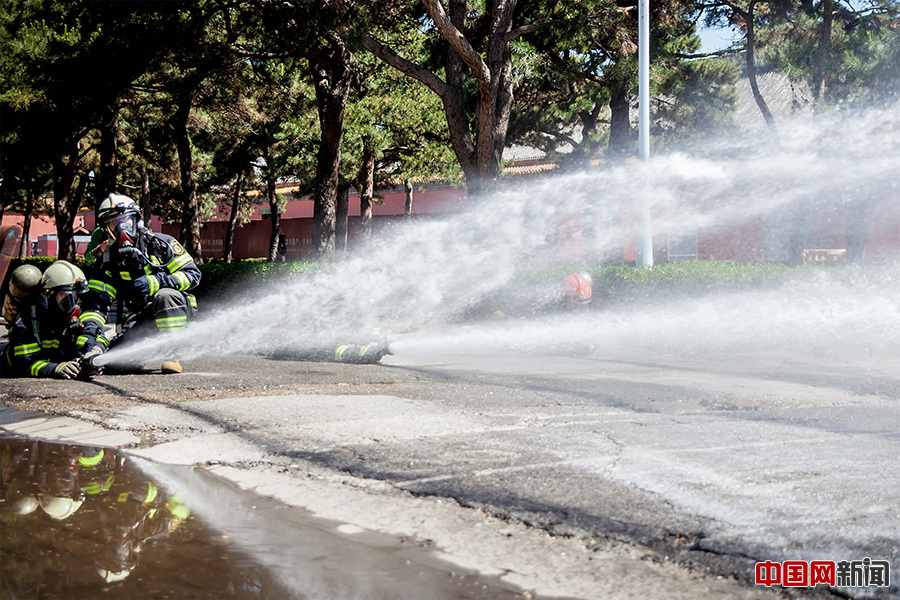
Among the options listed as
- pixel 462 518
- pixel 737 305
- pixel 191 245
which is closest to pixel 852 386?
pixel 737 305

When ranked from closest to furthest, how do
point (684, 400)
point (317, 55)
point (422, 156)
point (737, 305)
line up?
point (684, 400), point (737, 305), point (317, 55), point (422, 156)

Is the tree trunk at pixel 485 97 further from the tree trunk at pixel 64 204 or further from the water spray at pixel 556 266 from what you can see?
the tree trunk at pixel 64 204

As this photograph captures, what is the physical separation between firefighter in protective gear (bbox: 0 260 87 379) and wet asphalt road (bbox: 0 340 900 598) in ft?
1.85

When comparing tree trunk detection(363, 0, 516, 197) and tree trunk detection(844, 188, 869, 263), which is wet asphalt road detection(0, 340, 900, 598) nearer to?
tree trunk detection(363, 0, 516, 197)

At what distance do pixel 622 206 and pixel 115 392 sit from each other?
8392mm

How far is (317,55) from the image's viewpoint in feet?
51.7

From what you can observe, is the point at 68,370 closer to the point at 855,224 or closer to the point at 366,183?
the point at 855,224

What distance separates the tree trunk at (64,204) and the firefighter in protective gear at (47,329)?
17.8 metres

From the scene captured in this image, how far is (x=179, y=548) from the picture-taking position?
3.23 metres

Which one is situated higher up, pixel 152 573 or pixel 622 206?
pixel 622 206

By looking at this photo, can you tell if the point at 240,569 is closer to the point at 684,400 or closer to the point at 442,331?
the point at 684,400

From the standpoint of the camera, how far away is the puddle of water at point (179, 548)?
2.84 meters

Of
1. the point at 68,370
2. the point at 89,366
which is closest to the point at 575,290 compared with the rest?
the point at 89,366

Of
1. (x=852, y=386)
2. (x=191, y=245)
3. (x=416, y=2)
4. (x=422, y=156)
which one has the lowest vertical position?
(x=852, y=386)
